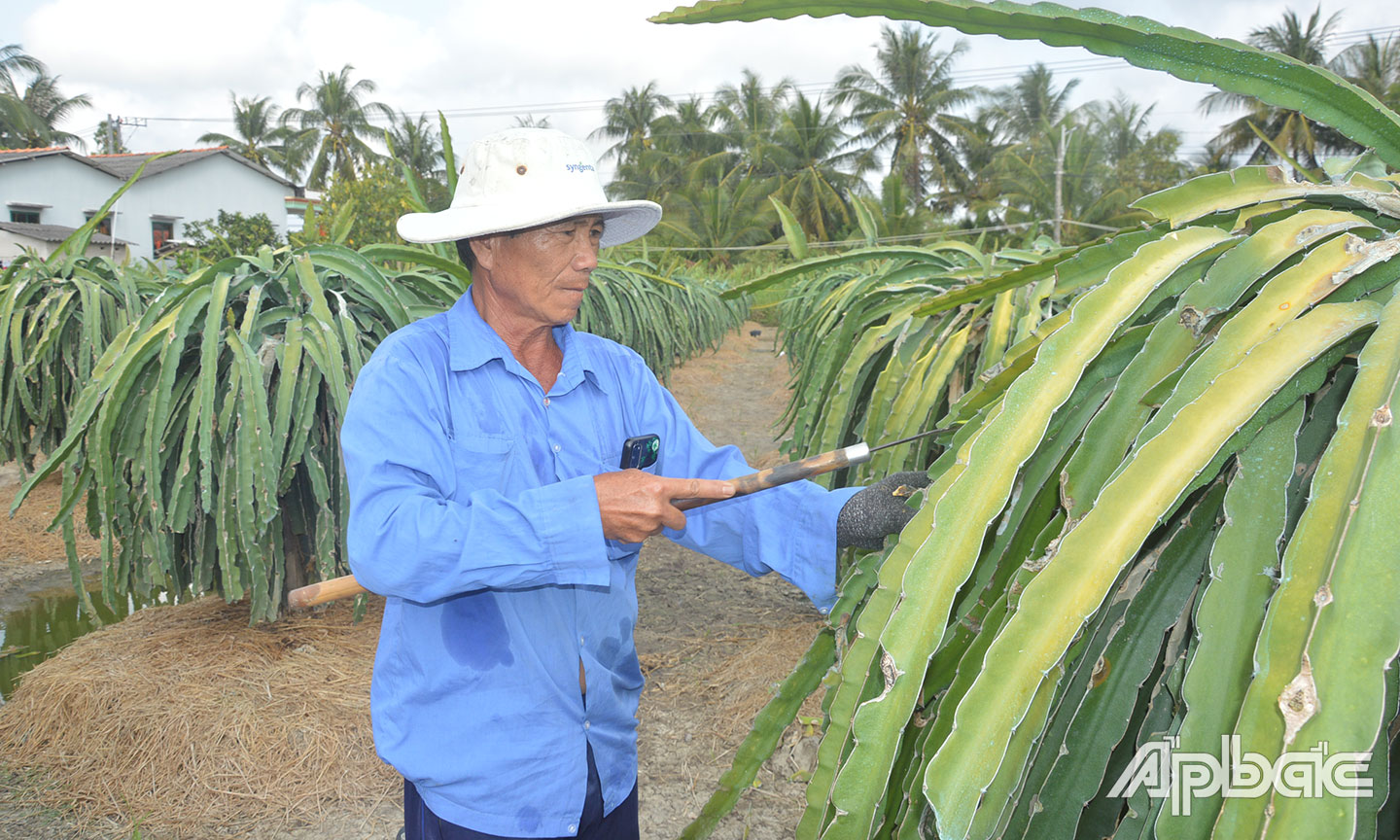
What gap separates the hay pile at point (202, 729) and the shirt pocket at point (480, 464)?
5.68 ft

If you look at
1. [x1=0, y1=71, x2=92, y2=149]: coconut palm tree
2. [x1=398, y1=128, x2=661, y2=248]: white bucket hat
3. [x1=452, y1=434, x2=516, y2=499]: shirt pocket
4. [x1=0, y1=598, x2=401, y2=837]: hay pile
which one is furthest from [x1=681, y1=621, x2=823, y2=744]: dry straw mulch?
[x1=0, y1=71, x2=92, y2=149]: coconut palm tree

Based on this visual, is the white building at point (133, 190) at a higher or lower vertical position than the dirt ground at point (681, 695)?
higher

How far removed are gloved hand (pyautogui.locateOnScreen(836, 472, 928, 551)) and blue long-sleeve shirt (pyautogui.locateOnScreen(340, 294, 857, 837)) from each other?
34mm

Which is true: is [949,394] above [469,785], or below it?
above

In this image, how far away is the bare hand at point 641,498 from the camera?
1391 mm

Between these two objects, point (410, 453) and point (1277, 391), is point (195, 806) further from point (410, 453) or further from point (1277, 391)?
point (1277, 391)

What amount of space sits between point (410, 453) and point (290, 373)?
182 cm

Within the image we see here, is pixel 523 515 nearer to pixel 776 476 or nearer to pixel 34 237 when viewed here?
pixel 776 476

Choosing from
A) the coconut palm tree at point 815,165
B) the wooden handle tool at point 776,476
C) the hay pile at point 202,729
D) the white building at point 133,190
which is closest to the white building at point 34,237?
the white building at point 133,190

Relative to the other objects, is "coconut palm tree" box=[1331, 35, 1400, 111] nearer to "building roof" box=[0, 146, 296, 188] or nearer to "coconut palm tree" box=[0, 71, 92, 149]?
"building roof" box=[0, 146, 296, 188]

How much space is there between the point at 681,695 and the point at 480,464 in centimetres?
213

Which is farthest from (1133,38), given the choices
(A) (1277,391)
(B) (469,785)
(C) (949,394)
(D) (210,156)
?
(D) (210,156)

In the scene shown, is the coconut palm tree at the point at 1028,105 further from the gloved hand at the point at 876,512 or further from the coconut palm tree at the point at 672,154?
the gloved hand at the point at 876,512

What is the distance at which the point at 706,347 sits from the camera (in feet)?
57.5
